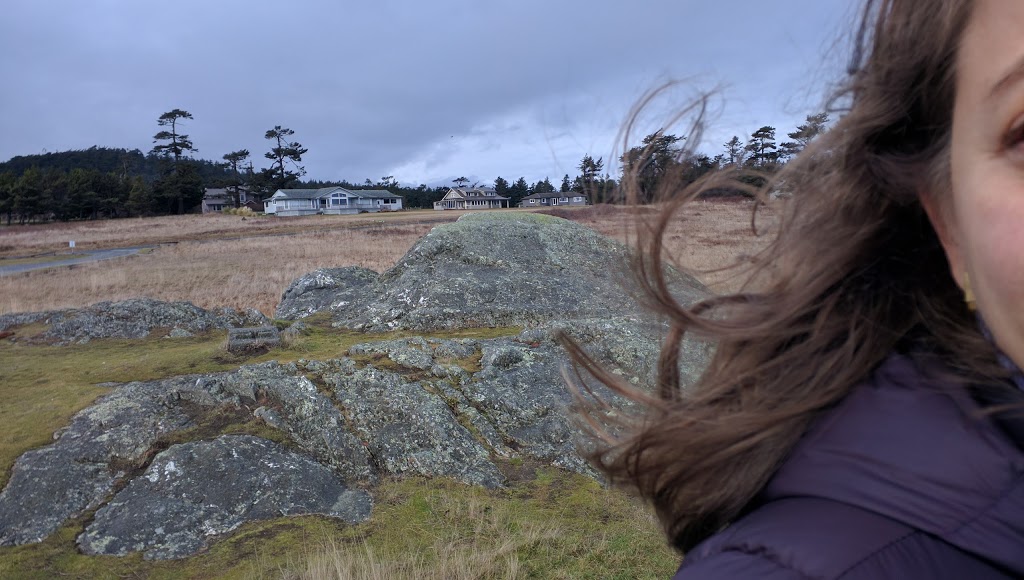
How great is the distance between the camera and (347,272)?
10.5m

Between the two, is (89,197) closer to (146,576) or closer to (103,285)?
(103,285)

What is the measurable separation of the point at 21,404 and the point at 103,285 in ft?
48.1


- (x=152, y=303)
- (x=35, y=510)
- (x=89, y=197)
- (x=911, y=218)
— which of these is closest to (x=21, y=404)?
(x=35, y=510)

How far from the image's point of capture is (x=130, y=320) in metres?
8.05

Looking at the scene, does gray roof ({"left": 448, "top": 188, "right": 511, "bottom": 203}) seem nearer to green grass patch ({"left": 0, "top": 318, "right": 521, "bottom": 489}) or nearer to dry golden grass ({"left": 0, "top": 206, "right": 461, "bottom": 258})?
dry golden grass ({"left": 0, "top": 206, "right": 461, "bottom": 258})

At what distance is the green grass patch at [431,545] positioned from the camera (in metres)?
3.43

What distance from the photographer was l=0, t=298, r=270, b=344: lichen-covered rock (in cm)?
773

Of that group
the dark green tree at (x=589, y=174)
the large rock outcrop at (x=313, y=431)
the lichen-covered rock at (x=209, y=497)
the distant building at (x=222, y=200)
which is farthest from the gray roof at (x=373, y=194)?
the dark green tree at (x=589, y=174)

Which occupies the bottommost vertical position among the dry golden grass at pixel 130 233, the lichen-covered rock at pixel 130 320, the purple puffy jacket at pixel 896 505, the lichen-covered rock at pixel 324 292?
the dry golden grass at pixel 130 233

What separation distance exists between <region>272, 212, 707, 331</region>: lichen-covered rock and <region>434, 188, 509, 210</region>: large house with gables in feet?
193

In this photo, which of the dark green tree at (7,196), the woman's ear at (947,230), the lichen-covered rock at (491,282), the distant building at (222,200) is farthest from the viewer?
the distant building at (222,200)

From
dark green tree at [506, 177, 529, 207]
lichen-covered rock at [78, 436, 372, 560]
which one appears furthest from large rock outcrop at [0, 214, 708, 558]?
dark green tree at [506, 177, 529, 207]

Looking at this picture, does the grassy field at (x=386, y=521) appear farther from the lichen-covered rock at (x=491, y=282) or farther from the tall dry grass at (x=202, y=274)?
the tall dry grass at (x=202, y=274)

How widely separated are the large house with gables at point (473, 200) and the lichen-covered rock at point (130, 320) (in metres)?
60.8
